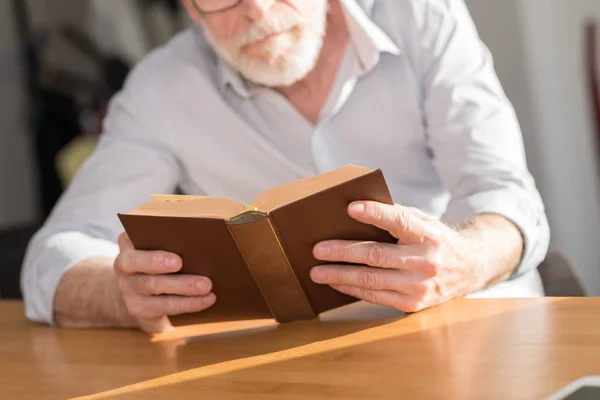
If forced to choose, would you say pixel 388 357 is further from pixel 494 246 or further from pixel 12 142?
pixel 12 142

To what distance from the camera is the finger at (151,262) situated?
1260 millimetres

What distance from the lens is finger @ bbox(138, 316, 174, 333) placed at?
1346 mm

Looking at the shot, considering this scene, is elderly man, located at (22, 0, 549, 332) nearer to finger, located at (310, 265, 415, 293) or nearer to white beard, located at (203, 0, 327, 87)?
white beard, located at (203, 0, 327, 87)

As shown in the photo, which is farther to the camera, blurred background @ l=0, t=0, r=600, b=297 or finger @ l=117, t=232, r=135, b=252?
blurred background @ l=0, t=0, r=600, b=297

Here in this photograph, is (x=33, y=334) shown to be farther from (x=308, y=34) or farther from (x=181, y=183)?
(x=308, y=34)

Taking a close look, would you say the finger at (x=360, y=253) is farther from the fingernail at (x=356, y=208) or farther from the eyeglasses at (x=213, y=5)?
the eyeglasses at (x=213, y=5)

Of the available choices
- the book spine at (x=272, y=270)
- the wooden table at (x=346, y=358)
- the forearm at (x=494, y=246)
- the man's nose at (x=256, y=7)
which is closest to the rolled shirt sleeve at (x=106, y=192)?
the wooden table at (x=346, y=358)

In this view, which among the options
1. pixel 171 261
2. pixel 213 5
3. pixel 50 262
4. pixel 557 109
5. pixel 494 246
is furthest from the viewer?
pixel 557 109

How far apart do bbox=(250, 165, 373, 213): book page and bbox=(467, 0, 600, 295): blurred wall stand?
2130mm

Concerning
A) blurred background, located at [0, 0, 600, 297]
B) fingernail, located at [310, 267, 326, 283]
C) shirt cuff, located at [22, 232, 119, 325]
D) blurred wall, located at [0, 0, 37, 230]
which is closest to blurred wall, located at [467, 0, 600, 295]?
blurred background, located at [0, 0, 600, 297]

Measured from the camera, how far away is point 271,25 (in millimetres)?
1616

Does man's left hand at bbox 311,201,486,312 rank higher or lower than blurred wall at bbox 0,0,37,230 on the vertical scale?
higher

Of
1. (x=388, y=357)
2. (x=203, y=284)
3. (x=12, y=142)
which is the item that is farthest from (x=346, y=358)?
(x=12, y=142)

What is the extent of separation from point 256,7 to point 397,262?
0.63m
